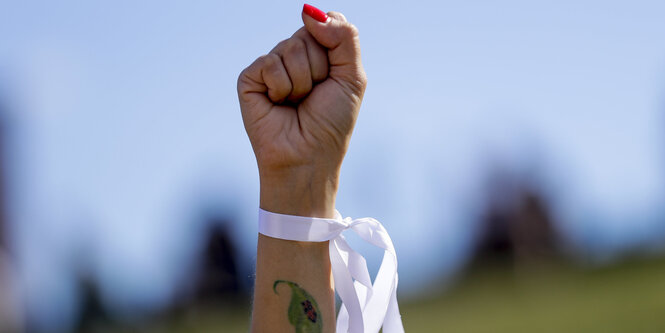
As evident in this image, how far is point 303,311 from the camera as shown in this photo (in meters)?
3.68

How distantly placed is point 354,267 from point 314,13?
1.23m

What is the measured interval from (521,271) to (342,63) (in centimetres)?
3581

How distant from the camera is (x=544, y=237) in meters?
42.4

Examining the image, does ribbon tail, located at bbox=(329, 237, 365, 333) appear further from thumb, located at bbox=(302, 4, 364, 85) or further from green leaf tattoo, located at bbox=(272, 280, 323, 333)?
thumb, located at bbox=(302, 4, 364, 85)

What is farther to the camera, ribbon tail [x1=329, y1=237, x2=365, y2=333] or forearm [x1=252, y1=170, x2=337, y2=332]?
ribbon tail [x1=329, y1=237, x2=365, y2=333]

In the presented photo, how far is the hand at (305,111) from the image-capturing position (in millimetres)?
3664

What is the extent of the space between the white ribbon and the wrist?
41 millimetres

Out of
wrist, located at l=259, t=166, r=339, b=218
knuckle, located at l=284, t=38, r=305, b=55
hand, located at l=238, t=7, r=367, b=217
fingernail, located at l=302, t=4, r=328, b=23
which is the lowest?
wrist, located at l=259, t=166, r=339, b=218

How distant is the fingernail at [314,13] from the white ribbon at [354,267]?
92 cm

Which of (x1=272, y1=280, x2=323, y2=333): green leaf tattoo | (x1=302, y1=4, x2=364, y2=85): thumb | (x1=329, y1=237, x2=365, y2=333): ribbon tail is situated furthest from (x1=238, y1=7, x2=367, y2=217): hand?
(x1=272, y1=280, x2=323, y2=333): green leaf tattoo

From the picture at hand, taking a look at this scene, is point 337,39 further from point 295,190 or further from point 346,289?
point 346,289

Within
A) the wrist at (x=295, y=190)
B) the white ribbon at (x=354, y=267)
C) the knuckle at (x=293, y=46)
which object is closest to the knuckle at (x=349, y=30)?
the knuckle at (x=293, y=46)

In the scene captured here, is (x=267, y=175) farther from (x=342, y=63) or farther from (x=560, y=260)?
(x=560, y=260)

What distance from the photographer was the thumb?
370 centimetres
